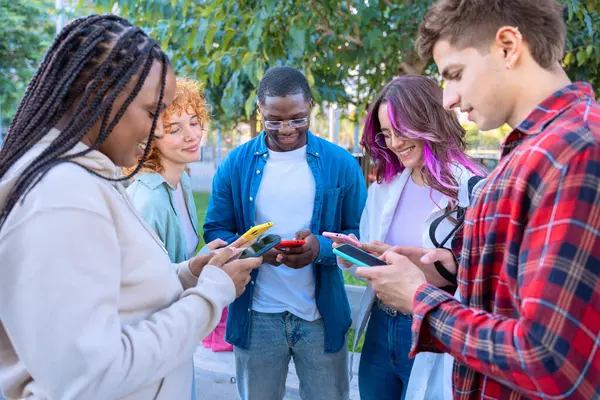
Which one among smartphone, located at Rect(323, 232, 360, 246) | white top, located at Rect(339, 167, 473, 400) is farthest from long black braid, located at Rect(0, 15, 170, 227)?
white top, located at Rect(339, 167, 473, 400)

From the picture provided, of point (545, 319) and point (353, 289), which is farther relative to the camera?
point (353, 289)

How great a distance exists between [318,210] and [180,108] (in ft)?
2.82

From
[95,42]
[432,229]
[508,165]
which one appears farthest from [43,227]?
[432,229]

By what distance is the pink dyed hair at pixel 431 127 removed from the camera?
7.55 ft

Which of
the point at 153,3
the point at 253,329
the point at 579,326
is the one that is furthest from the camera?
the point at 153,3

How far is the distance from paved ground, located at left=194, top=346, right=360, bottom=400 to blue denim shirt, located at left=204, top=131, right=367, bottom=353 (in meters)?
1.35

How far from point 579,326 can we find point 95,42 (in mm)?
1238

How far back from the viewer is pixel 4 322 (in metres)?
1.15

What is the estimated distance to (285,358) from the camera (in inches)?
106

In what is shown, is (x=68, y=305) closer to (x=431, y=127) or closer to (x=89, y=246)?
(x=89, y=246)

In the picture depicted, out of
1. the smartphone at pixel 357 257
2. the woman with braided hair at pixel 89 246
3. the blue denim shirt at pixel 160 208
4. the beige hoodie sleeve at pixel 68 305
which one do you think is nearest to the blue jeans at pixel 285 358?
the blue denim shirt at pixel 160 208

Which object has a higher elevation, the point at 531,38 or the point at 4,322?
the point at 531,38

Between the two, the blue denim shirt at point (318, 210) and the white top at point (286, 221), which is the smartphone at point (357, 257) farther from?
the white top at point (286, 221)

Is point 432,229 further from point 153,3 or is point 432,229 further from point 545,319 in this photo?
point 153,3
